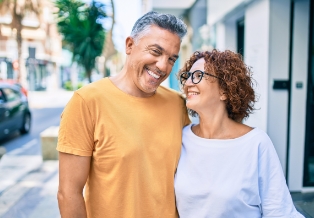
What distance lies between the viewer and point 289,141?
448 centimetres

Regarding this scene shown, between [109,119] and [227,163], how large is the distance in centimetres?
64

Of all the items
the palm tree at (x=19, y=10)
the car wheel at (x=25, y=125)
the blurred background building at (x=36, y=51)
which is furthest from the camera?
the blurred background building at (x=36, y=51)

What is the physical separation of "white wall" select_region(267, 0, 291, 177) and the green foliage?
14.7 ft

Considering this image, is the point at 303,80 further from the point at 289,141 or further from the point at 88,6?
the point at 88,6

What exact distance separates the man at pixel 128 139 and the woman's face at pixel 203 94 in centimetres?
16

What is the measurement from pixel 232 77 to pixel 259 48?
3.11 m

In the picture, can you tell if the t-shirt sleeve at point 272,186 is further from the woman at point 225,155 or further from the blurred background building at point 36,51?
the blurred background building at point 36,51

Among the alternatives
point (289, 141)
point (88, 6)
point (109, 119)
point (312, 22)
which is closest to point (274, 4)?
point (312, 22)

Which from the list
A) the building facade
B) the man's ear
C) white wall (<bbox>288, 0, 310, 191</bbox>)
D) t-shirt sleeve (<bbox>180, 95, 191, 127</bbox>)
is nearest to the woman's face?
t-shirt sleeve (<bbox>180, 95, 191, 127</bbox>)

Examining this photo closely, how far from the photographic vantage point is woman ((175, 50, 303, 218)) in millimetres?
1680

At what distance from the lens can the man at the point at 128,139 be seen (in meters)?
1.60

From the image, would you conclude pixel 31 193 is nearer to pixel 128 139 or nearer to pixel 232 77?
pixel 128 139

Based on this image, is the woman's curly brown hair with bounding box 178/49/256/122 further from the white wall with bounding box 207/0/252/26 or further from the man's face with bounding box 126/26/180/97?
the white wall with bounding box 207/0/252/26

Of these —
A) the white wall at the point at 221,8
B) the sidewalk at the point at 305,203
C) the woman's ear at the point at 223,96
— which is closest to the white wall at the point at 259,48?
the white wall at the point at 221,8
